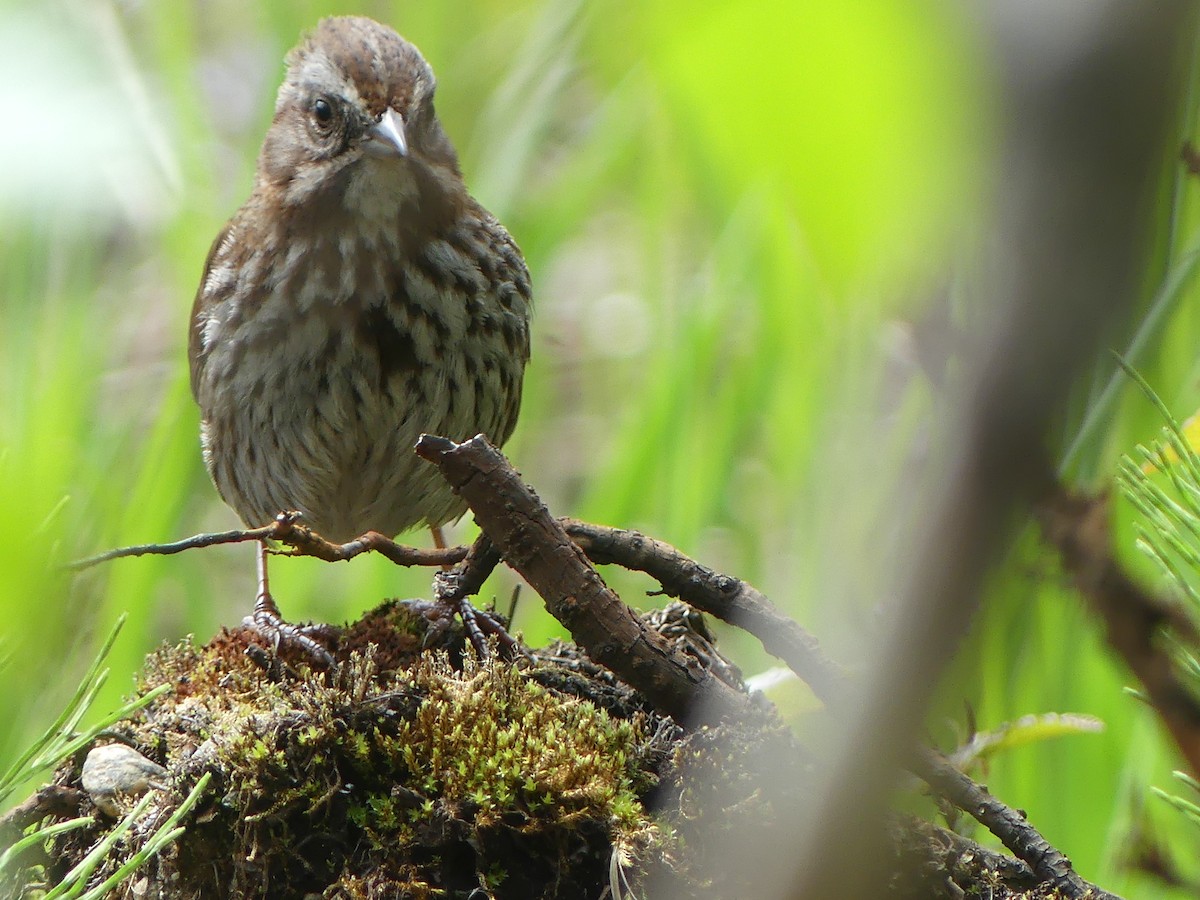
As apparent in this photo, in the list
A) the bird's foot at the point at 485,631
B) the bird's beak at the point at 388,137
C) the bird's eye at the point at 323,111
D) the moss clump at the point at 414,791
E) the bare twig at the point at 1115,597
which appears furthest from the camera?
the bird's eye at the point at 323,111

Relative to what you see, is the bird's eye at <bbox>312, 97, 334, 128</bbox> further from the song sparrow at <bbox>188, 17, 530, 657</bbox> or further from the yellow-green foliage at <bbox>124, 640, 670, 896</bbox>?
the yellow-green foliage at <bbox>124, 640, 670, 896</bbox>

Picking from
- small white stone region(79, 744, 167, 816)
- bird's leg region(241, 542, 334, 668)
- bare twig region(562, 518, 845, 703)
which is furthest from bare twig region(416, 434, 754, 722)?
small white stone region(79, 744, 167, 816)

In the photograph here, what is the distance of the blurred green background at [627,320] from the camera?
559 mm

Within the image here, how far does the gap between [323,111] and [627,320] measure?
7.24ft

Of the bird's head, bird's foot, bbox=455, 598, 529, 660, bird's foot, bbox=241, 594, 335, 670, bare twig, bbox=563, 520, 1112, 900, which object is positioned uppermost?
the bird's head

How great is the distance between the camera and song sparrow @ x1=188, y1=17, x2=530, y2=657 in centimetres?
287

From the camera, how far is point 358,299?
2.85 meters

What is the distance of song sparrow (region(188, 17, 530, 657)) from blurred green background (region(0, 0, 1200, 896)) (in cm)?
33

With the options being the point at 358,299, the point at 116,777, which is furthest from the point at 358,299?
the point at 116,777

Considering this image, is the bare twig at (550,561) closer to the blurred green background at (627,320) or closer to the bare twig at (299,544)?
the bare twig at (299,544)

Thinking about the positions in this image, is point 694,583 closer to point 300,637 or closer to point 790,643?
point 790,643

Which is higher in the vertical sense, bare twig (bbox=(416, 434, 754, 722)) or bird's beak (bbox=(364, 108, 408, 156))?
bird's beak (bbox=(364, 108, 408, 156))

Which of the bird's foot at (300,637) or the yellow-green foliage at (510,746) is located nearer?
the yellow-green foliage at (510,746)

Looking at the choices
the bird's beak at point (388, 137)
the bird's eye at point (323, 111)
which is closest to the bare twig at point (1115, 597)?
the bird's beak at point (388, 137)
